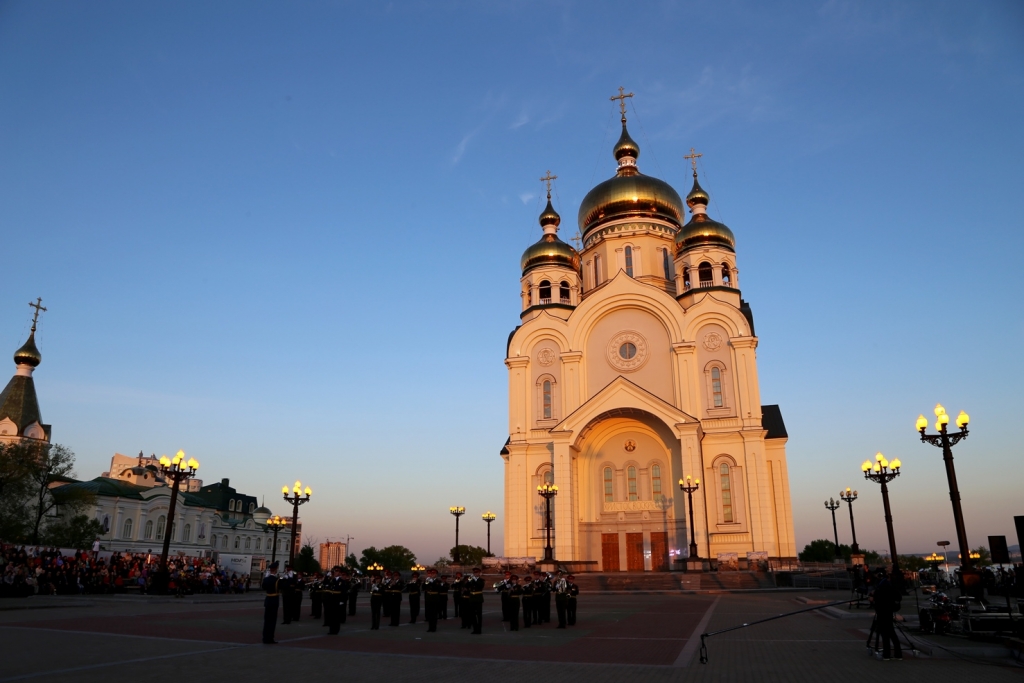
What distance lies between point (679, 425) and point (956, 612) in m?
23.2

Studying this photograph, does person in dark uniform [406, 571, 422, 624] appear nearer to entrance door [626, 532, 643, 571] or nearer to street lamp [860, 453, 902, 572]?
street lamp [860, 453, 902, 572]

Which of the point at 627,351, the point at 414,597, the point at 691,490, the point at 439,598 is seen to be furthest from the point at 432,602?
the point at 627,351

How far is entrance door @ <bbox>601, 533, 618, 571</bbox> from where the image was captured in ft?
124

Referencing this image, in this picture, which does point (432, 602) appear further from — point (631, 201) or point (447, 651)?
point (631, 201)

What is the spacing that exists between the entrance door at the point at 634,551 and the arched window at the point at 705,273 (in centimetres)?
1530

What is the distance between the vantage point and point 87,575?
26.0 meters

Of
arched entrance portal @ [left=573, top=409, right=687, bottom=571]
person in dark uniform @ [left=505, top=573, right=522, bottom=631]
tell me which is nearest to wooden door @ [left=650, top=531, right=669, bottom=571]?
arched entrance portal @ [left=573, top=409, right=687, bottom=571]

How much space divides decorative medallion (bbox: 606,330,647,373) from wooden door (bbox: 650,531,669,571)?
9.37 m

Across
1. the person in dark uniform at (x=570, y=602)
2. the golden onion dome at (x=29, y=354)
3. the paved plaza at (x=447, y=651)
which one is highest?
the golden onion dome at (x=29, y=354)

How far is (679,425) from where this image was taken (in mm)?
36062

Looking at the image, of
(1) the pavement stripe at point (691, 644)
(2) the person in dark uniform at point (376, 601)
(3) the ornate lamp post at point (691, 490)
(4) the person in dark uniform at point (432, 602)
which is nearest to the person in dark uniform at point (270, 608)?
(2) the person in dark uniform at point (376, 601)

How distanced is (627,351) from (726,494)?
9.82m

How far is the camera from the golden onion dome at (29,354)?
180 ft

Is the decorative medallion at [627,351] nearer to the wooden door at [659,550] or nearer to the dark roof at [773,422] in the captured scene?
the dark roof at [773,422]
